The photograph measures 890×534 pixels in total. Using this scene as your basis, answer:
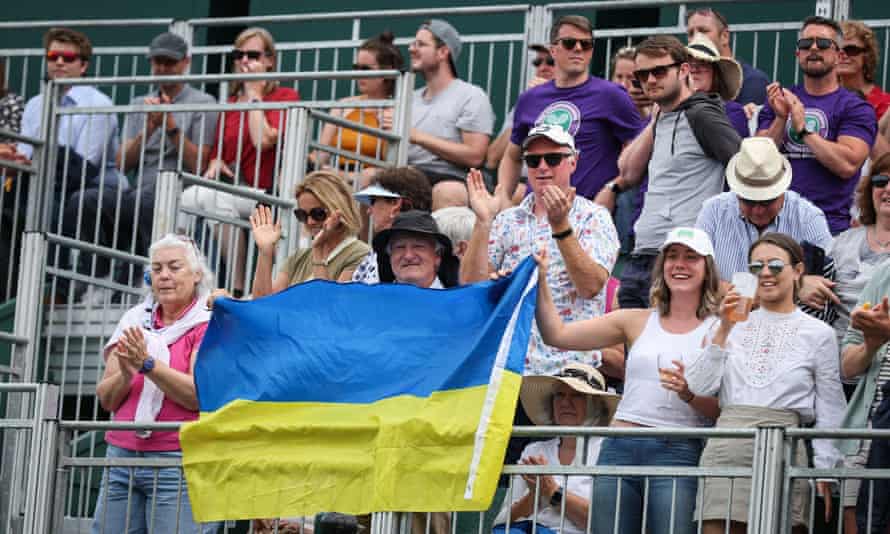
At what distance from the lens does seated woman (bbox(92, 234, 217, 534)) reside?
9430 mm

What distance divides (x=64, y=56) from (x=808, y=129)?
586 cm

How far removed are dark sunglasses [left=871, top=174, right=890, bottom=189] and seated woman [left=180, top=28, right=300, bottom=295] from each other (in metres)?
3.70

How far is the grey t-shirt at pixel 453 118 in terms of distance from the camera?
13.1 meters

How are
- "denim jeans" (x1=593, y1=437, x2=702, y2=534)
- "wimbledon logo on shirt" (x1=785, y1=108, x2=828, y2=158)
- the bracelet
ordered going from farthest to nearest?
1. "wimbledon logo on shirt" (x1=785, y1=108, x2=828, y2=158)
2. the bracelet
3. "denim jeans" (x1=593, y1=437, x2=702, y2=534)

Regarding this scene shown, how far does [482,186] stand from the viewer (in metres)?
10.1

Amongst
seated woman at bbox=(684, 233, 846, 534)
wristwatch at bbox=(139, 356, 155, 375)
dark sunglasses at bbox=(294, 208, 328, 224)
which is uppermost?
dark sunglasses at bbox=(294, 208, 328, 224)

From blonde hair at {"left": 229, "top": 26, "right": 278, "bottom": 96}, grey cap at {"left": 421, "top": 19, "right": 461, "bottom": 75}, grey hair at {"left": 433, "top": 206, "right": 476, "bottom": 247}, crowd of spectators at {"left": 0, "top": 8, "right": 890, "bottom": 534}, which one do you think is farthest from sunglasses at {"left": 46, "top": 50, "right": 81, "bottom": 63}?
grey hair at {"left": 433, "top": 206, "right": 476, "bottom": 247}

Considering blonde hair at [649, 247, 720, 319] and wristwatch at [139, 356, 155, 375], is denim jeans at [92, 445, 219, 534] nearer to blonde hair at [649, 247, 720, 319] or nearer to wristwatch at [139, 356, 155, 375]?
wristwatch at [139, 356, 155, 375]

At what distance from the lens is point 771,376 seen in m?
8.61

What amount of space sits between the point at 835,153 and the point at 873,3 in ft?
12.0

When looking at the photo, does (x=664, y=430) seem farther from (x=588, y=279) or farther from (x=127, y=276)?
(x=127, y=276)

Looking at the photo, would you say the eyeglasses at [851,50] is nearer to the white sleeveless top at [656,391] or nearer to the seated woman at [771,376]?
the seated woman at [771,376]

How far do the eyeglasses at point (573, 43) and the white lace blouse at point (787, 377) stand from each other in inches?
154

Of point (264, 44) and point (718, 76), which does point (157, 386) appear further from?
point (264, 44)
